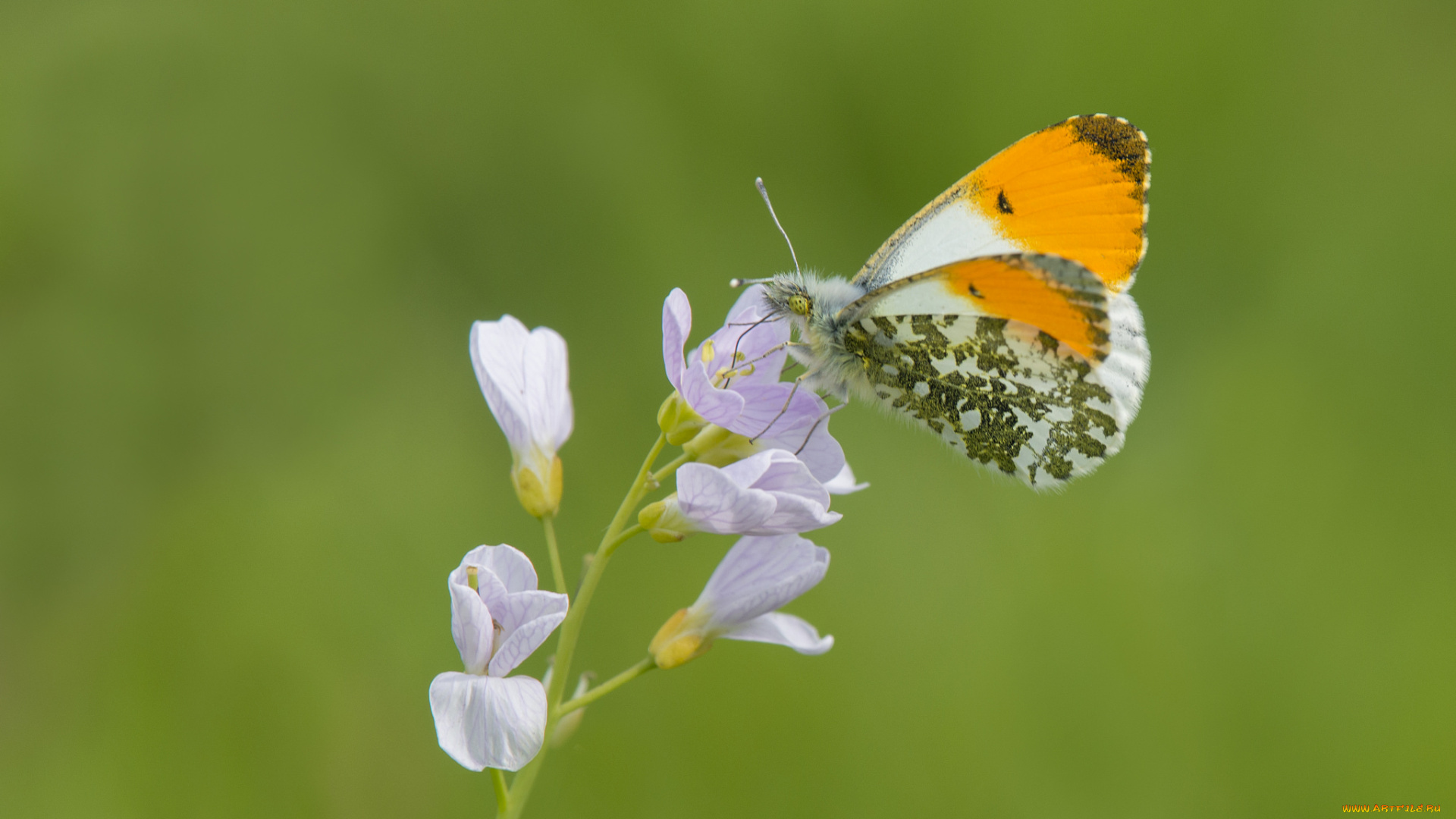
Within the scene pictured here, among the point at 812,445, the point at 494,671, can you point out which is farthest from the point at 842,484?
the point at 494,671

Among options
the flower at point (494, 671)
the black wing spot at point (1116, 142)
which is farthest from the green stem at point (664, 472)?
the black wing spot at point (1116, 142)

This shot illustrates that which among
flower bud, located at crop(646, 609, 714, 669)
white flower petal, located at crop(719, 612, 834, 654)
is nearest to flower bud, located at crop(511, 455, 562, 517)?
flower bud, located at crop(646, 609, 714, 669)

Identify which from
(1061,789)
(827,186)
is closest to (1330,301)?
(827,186)

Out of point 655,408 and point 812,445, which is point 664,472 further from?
point 655,408

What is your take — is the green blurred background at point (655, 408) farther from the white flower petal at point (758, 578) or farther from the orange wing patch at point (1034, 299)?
the orange wing patch at point (1034, 299)

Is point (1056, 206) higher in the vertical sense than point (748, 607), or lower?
higher

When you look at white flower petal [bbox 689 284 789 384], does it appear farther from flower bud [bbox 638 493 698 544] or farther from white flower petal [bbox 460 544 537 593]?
white flower petal [bbox 460 544 537 593]
